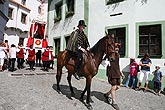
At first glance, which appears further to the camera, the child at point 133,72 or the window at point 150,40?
the window at point 150,40

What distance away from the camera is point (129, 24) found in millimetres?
11836

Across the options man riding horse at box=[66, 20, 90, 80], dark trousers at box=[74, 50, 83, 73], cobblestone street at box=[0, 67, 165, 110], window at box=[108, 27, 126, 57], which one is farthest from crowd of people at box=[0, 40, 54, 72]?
dark trousers at box=[74, 50, 83, 73]

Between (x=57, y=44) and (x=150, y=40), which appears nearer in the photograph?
(x=150, y=40)

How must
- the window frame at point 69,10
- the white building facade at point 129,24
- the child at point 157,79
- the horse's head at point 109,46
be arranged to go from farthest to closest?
the window frame at point 69,10, the white building facade at point 129,24, the child at point 157,79, the horse's head at point 109,46

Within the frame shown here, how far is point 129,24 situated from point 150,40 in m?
1.47

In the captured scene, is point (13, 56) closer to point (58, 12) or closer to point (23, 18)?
point (58, 12)

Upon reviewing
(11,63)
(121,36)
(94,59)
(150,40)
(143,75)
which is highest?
(121,36)

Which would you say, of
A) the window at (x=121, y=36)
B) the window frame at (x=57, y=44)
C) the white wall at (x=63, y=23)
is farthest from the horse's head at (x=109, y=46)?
the window frame at (x=57, y=44)

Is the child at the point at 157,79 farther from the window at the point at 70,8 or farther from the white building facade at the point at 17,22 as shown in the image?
the white building facade at the point at 17,22

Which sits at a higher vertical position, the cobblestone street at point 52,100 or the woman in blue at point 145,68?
the woman in blue at point 145,68

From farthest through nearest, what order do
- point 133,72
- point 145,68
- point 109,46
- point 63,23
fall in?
point 63,23
point 133,72
point 145,68
point 109,46

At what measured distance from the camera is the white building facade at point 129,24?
36.1 ft

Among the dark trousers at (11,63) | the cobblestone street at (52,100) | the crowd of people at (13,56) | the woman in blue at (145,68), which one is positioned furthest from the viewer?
the dark trousers at (11,63)

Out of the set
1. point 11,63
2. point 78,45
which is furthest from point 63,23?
point 78,45
